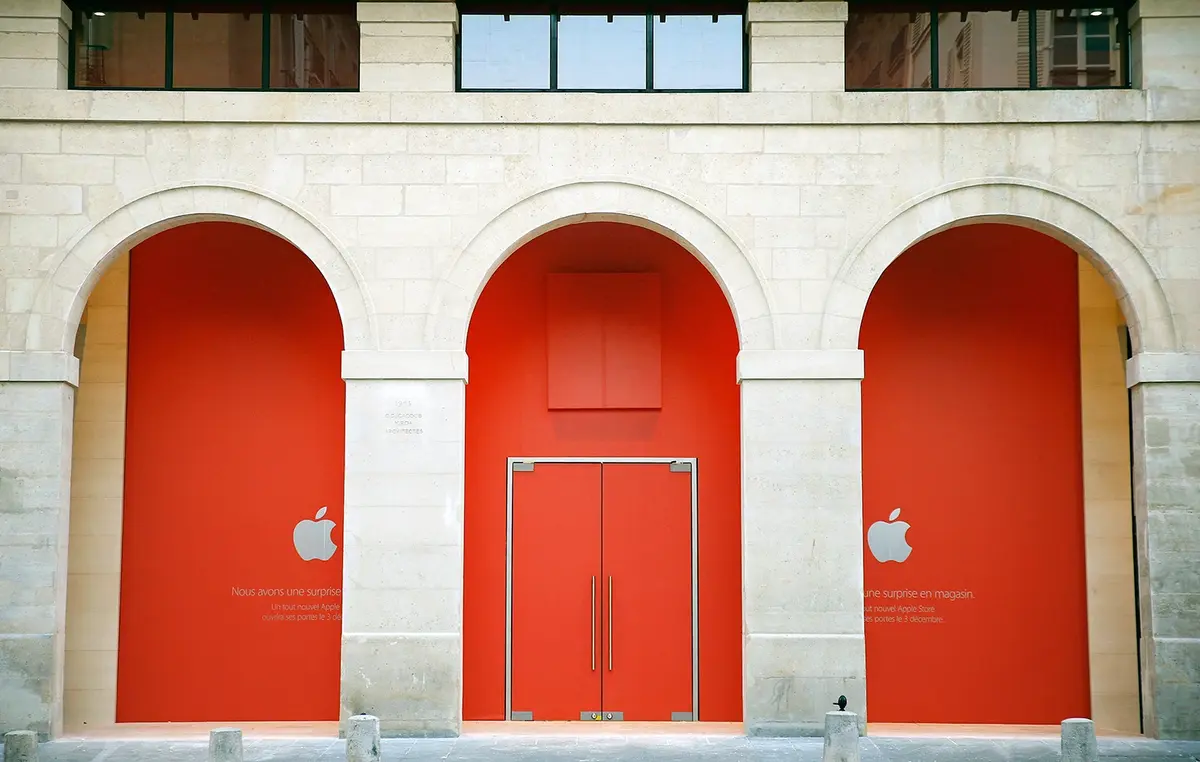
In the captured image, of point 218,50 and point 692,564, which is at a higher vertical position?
point 218,50

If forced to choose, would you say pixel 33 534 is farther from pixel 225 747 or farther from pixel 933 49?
pixel 933 49

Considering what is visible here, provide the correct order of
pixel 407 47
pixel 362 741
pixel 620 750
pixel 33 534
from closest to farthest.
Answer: pixel 362 741
pixel 620 750
pixel 33 534
pixel 407 47

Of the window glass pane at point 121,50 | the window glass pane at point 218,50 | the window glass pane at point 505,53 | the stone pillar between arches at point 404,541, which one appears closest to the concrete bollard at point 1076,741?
the stone pillar between arches at point 404,541

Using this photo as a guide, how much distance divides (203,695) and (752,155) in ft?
28.4

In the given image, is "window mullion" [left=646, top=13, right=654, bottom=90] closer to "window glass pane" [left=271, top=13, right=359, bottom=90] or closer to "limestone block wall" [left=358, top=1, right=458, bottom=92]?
"limestone block wall" [left=358, top=1, right=458, bottom=92]

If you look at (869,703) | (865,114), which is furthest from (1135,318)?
(869,703)

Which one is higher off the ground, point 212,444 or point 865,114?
point 865,114

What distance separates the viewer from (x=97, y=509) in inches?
597

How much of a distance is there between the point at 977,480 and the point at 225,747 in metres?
8.96

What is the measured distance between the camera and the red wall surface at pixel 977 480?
1502 cm

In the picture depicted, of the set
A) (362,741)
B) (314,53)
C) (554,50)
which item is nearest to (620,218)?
(554,50)

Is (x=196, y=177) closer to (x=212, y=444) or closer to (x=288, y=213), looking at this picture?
(x=288, y=213)

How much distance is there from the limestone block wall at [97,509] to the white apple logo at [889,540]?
28.6 ft

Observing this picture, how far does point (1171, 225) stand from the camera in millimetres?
13688
